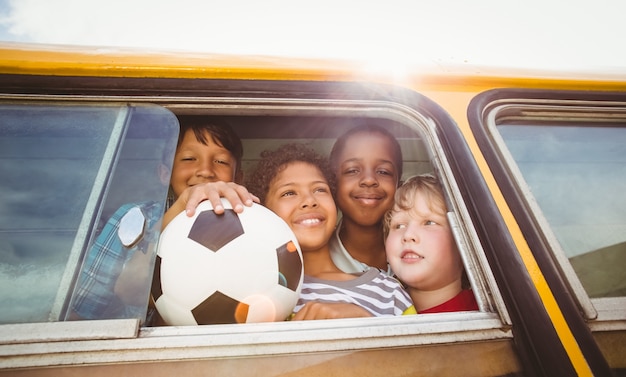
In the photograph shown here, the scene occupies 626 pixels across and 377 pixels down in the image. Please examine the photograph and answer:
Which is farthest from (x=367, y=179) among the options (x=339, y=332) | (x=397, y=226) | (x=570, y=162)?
(x=339, y=332)

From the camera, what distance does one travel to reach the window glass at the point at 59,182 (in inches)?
33.4

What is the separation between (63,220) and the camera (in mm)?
973

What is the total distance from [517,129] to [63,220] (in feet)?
5.51

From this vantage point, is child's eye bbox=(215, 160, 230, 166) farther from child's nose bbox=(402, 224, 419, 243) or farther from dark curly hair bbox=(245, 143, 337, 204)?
child's nose bbox=(402, 224, 419, 243)

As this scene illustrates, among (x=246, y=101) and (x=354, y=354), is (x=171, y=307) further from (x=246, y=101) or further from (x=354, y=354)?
(x=246, y=101)

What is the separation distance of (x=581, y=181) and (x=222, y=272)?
1.50 metres

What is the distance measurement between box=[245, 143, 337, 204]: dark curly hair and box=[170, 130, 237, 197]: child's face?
266 millimetres

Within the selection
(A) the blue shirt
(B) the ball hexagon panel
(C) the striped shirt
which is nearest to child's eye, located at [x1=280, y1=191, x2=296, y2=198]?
(C) the striped shirt

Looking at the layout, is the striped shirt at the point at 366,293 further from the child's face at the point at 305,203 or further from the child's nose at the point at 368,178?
the child's nose at the point at 368,178

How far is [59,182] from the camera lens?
103 cm

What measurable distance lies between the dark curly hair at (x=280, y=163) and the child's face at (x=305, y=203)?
0.16 feet

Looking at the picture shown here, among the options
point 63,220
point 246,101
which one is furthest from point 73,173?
point 246,101

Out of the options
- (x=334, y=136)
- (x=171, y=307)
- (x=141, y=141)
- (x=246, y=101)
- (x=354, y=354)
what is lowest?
(x=354, y=354)

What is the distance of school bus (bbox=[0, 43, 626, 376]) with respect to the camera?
30.1 inches
